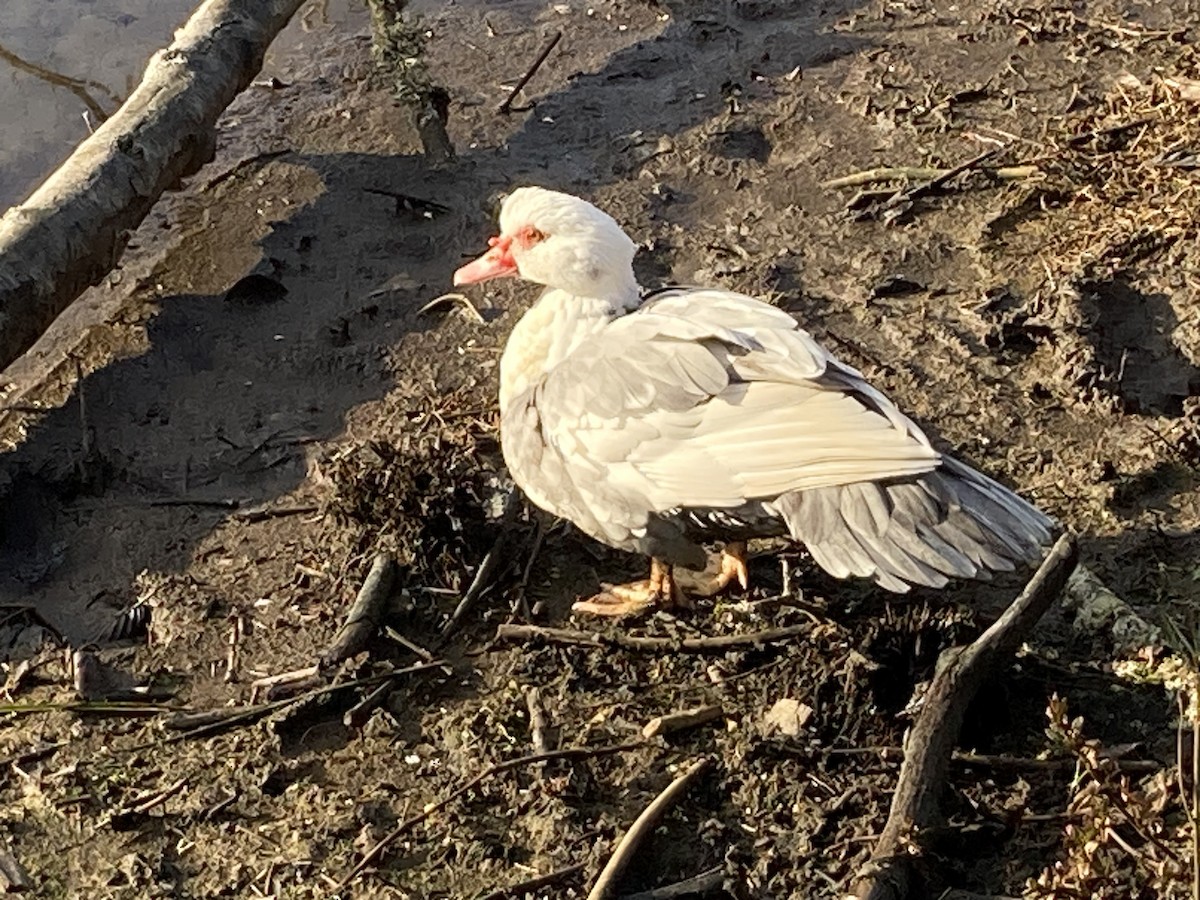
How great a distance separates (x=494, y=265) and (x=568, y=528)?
860 millimetres

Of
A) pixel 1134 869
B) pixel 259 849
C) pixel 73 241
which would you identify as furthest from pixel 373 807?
pixel 73 241

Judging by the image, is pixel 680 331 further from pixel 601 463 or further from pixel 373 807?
pixel 373 807

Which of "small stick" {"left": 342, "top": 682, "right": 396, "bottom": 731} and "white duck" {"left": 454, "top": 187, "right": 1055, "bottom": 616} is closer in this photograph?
"white duck" {"left": 454, "top": 187, "right": 1055, "bottom": 616}

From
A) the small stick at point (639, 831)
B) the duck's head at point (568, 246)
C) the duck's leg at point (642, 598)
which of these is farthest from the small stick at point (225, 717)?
the duck's head at point (568, 246)

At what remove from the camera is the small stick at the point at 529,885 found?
3.43 meters

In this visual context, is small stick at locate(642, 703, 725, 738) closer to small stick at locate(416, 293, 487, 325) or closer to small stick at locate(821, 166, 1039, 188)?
small stick at locate(416, 293, 487, 325)

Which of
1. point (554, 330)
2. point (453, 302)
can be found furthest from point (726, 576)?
point (453, 302)

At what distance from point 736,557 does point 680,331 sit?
740 mm

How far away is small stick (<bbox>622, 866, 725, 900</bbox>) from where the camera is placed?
3361 millimetres

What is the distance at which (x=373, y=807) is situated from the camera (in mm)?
3727

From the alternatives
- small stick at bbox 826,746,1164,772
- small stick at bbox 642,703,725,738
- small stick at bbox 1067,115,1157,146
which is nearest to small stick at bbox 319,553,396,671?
small stick at bbox 642,703,725,738

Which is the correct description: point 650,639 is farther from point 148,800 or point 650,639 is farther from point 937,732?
point 148,800

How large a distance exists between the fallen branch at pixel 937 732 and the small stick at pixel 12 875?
2046mm

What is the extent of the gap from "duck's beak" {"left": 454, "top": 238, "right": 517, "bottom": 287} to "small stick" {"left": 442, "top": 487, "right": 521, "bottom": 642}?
682mm
